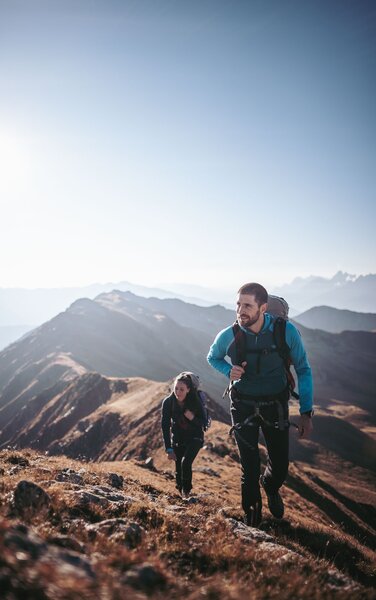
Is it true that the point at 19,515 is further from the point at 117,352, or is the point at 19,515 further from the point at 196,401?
the point at 117,352

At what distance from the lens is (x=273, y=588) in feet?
9.02

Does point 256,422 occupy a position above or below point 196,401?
above

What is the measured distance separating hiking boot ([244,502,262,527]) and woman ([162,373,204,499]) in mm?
2200

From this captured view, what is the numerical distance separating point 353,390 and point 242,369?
6161 inches

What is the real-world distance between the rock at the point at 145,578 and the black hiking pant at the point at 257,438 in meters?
3.02

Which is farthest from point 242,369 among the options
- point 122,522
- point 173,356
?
point 173,356

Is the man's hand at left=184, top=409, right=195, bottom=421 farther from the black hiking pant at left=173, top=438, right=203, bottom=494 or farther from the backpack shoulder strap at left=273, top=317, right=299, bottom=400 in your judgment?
the backpack shoulder strap at left=273, top=317, right=299, bottom=400

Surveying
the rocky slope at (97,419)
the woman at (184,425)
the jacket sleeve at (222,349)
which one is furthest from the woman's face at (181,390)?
the rocky slope at (97,419)

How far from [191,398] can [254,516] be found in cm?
290

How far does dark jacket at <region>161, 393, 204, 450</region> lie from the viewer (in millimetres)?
7566

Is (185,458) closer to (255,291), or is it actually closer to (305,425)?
(305,425)

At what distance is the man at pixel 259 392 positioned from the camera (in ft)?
17.1

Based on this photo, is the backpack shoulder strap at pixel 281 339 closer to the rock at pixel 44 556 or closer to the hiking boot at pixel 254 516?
the hiking boot at pixel 254 516

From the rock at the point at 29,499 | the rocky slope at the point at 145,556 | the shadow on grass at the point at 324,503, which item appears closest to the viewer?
the rocky slope at the point at 145,556
